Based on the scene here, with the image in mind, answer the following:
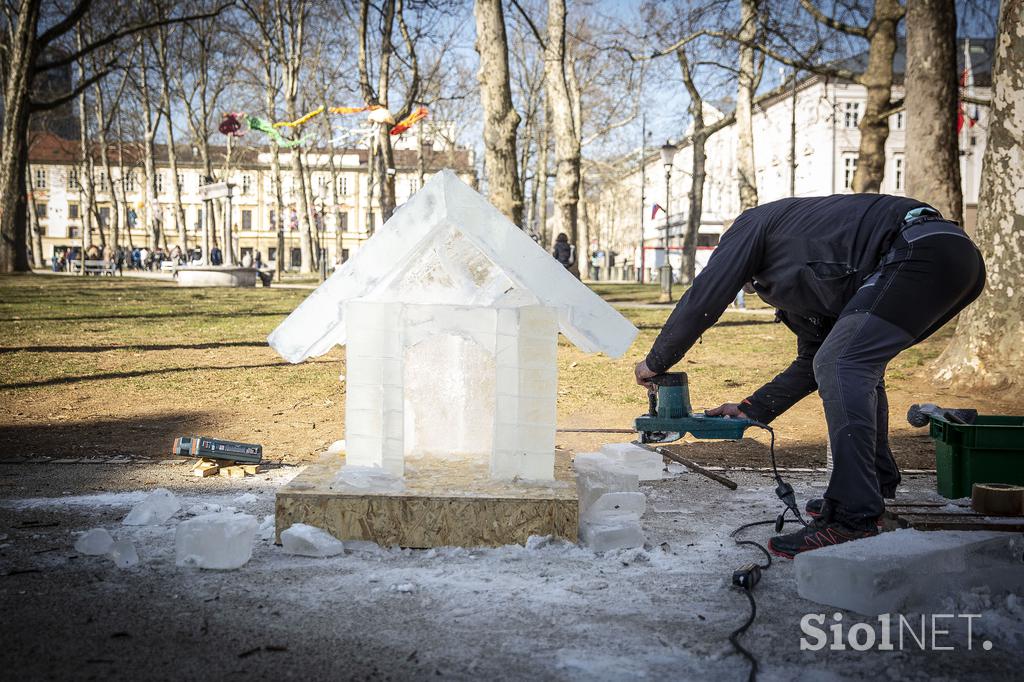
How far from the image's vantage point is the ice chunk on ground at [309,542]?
341 cm

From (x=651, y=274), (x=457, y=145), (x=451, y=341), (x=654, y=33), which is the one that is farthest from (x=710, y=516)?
(x=651, y=274)

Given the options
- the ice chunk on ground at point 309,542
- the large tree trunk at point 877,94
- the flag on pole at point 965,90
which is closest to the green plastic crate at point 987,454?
the ice chunk on ground at point 309,542

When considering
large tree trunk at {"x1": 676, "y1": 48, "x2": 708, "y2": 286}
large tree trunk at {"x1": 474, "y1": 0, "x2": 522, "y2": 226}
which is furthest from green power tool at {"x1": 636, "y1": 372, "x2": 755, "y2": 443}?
large tree trunk at {"x1": 676, "y1": 48, "x2": 708, "y2": 286}

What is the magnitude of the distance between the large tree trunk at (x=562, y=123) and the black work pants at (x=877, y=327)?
16486mm

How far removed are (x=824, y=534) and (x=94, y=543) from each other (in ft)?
9.36

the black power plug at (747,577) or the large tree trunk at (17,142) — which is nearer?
the black power plug at (747,577)

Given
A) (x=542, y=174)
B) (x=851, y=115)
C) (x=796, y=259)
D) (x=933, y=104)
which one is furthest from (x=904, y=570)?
(x=851, y=115)

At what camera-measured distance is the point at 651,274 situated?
54562 millimetres

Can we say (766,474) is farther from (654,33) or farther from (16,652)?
(654,33)

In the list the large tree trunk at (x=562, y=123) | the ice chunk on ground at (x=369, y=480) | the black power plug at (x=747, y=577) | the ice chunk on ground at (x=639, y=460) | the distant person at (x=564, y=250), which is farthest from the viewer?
the distant person at (x=564, y=250)

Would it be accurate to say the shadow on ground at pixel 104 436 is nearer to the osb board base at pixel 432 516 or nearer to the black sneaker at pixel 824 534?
the osb board base at pixel 432 516

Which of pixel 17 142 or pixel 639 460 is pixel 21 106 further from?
pixel 639 460

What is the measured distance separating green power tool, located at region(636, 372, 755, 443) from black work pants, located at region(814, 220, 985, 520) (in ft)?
1.90

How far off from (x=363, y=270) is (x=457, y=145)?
43.2 metres
